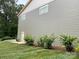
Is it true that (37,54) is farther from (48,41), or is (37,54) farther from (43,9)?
(43,9)

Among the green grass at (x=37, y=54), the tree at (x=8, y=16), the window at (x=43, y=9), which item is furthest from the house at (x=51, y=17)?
the tree at (x=8, y=16)

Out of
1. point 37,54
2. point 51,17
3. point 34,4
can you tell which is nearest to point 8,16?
point 34,4

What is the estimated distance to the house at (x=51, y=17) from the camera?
41.0 feet

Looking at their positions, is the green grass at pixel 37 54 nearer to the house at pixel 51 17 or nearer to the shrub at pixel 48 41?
the shrub at pixel 48 41

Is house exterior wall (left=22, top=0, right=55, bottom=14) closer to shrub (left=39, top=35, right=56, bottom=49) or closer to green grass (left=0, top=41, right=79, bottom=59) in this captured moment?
shrub (left=39, top=35, right=56, bottom=49)

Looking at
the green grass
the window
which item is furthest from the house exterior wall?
the green grass

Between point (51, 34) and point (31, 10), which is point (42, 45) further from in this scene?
point (31, 10)

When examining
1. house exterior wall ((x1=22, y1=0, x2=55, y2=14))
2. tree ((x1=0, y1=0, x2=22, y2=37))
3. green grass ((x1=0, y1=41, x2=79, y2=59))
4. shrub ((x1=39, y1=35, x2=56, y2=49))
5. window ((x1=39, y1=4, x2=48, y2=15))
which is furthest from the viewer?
tree ((x1=0, y1=0, x2=22, y2=37))

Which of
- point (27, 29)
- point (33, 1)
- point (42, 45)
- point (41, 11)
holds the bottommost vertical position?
point (42, 45)

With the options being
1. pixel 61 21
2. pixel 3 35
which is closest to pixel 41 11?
pixel 61 21

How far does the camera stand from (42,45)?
15297 millimetres

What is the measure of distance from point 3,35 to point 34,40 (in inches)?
654

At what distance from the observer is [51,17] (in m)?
15.3

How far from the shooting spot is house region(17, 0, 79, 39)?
492 inches
